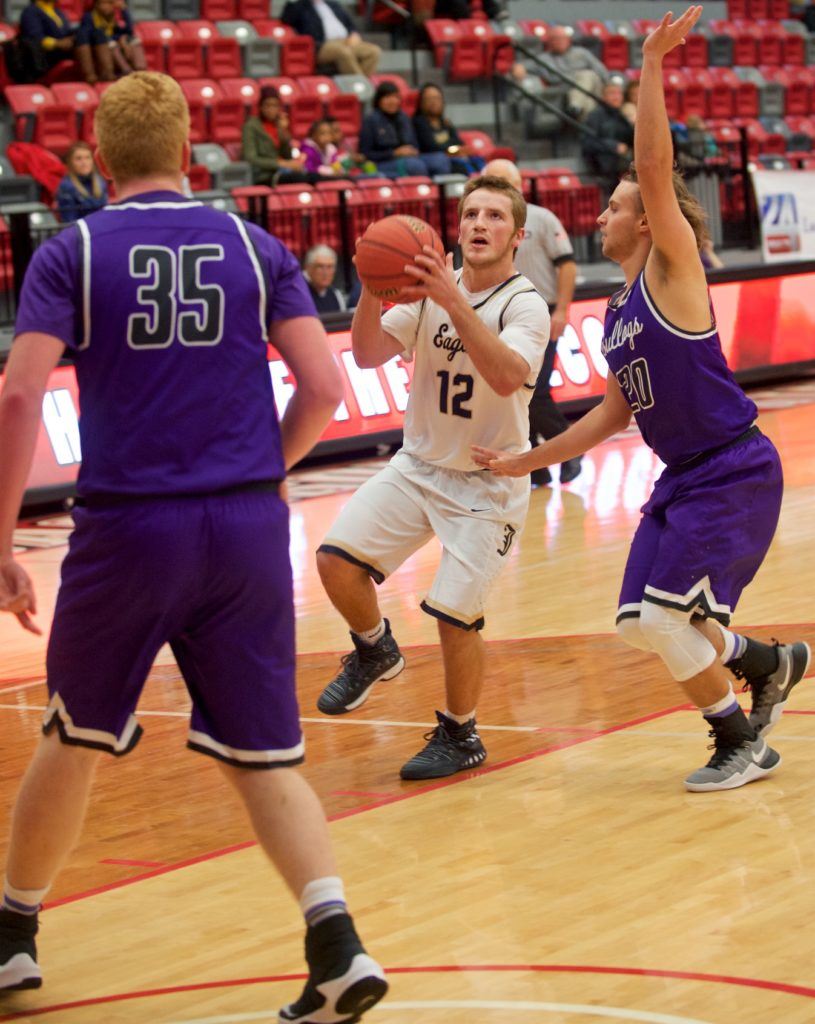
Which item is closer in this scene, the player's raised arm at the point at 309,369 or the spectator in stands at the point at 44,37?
the player's raised arm at the point at 309,369

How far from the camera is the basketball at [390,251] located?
5066 millimetres

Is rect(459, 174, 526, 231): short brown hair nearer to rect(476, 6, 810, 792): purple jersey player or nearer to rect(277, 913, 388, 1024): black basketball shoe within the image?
rect(476, 6, 810, 792): purple jersey player

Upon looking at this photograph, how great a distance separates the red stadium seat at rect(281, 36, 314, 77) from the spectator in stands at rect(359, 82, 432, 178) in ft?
5.09

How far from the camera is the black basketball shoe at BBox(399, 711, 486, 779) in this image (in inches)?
216

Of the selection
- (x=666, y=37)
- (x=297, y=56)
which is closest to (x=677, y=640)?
(x=666, y=37)

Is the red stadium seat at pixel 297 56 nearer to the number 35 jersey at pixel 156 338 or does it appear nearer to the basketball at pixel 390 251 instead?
the basketball at pixel 390 251

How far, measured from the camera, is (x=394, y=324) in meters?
5.71

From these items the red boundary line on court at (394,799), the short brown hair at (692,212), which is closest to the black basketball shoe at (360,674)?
the red boundary line on court at (394,799)

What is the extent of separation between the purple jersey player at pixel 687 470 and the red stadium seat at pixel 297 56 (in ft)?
45.1

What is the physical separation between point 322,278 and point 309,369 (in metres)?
10.0

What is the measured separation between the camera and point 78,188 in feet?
45.6

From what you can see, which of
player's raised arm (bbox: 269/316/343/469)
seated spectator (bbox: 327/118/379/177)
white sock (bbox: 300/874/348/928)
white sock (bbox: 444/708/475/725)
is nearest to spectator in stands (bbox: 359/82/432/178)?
seated spectator (bbox: 327/118/379/177)

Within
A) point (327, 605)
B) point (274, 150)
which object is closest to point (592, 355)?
point (274, 150)

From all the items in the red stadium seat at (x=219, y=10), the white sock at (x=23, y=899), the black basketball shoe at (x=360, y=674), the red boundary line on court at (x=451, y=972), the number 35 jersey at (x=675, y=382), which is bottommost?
the black basketball shoe at (x=360, y=674)
